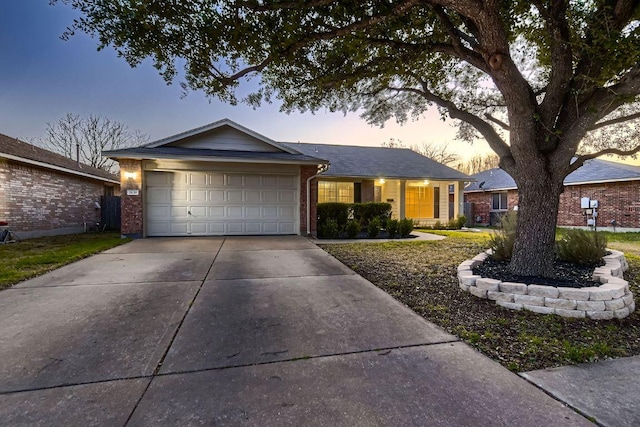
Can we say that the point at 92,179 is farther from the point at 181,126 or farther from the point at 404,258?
the point at 404,258

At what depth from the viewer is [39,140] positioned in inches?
902

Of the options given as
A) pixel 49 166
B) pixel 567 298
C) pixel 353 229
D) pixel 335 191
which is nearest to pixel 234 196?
pixel 353 229

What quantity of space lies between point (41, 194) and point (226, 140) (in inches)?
277

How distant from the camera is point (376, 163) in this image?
51.2 feet

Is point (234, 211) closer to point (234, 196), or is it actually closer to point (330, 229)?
point (234, 196)

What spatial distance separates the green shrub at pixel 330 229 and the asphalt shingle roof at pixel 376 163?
383cm

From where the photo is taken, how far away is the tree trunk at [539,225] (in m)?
4.12

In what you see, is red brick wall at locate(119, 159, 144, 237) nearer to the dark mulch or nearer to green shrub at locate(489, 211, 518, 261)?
the dark mulch

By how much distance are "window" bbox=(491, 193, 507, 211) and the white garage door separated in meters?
14.8

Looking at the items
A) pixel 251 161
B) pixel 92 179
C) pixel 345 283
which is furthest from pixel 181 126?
pixel 345 283

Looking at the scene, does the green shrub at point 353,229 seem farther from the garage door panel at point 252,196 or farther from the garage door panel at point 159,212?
the garage door panel at point 159,212

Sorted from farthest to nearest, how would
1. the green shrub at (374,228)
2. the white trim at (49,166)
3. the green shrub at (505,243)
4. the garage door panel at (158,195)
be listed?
1. the green shrub at (374,228)
2. the garage door panel at (158,195)
3. the white trim at (49,166)
4. the green shrub at (505,243)

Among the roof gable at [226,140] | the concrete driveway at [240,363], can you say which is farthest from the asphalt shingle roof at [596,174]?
the concrete driveway at [240,363]

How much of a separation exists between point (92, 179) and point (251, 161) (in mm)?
9622
